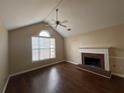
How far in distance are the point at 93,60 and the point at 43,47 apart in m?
3.51

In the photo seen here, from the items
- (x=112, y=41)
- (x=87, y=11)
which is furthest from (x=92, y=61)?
(x=87, y=11)

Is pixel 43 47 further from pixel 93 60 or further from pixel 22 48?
pixel 93 60

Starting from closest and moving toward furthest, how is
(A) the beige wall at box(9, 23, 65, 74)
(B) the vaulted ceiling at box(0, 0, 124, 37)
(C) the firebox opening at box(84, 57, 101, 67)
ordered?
(B) the vaulted ceiling at box(0, 0, 124, 37)
(A) the beige wall at box(9, 23, 65, 74)
(C) the firebox opening at box(84, 57, 101, 67)

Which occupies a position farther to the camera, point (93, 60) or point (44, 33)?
point (44, 33)

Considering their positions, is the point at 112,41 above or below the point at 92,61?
above

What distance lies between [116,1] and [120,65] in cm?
263

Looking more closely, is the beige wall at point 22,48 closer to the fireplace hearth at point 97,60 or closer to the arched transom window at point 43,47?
the arched transom window at point 43,47

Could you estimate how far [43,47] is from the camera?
6.12m

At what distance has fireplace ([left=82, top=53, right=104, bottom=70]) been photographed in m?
4.34

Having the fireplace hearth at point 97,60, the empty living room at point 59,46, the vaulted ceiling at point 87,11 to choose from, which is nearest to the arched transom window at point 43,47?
the empty living room at point 59,46

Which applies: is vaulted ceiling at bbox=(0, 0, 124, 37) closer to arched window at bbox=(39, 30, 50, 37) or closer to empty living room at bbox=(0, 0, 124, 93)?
empty living room at bbox=(0, 0, 124, 93)

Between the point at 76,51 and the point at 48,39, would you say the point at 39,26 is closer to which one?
the point at 48,39

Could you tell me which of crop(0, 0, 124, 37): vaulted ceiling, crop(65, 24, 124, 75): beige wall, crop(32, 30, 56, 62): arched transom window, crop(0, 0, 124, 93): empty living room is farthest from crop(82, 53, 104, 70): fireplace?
crop(32, 30, 56, 62): arched transom window

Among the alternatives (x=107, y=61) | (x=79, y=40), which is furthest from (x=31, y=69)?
(x=107, y=61)
